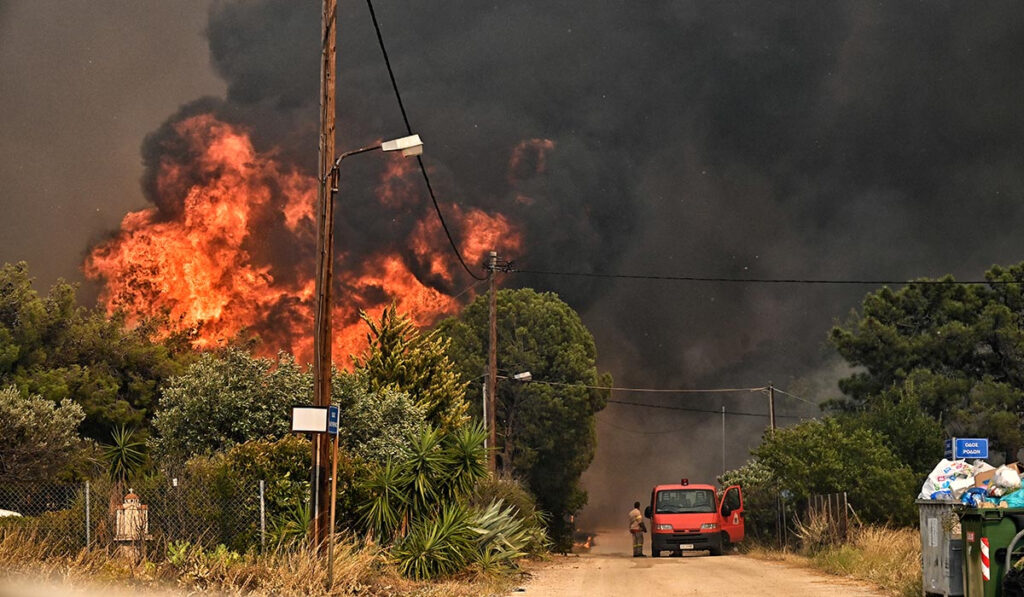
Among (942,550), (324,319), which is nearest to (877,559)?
→ (942,550)

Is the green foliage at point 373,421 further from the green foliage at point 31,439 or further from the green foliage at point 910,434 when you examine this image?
the green foliage at point 910,434

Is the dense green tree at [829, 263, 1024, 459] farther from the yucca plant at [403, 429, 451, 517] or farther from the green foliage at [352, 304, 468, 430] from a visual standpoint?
the yucca plant at [403, 429, 451, 517]

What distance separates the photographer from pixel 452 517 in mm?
19938

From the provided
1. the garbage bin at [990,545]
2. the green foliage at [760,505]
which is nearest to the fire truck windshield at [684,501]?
the green foliage at [760,505]

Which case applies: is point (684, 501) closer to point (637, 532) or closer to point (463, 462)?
point (637, 532)

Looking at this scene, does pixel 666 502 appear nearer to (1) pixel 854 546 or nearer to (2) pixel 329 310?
(1) pixel 854 546

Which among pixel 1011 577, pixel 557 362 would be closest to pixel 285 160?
pixel 557 362

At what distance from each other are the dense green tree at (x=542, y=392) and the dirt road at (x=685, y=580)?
29813 millimetres

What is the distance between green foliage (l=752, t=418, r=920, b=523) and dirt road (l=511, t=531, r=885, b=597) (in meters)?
3.92

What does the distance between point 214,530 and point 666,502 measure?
21.0 m

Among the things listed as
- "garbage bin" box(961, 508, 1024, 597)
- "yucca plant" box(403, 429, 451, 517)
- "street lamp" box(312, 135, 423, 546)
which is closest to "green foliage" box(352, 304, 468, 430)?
"yucca plant" box(403, 429, 451, 517)

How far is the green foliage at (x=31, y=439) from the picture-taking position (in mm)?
34125

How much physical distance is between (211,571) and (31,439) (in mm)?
21492

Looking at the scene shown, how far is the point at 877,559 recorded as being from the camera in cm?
2292
